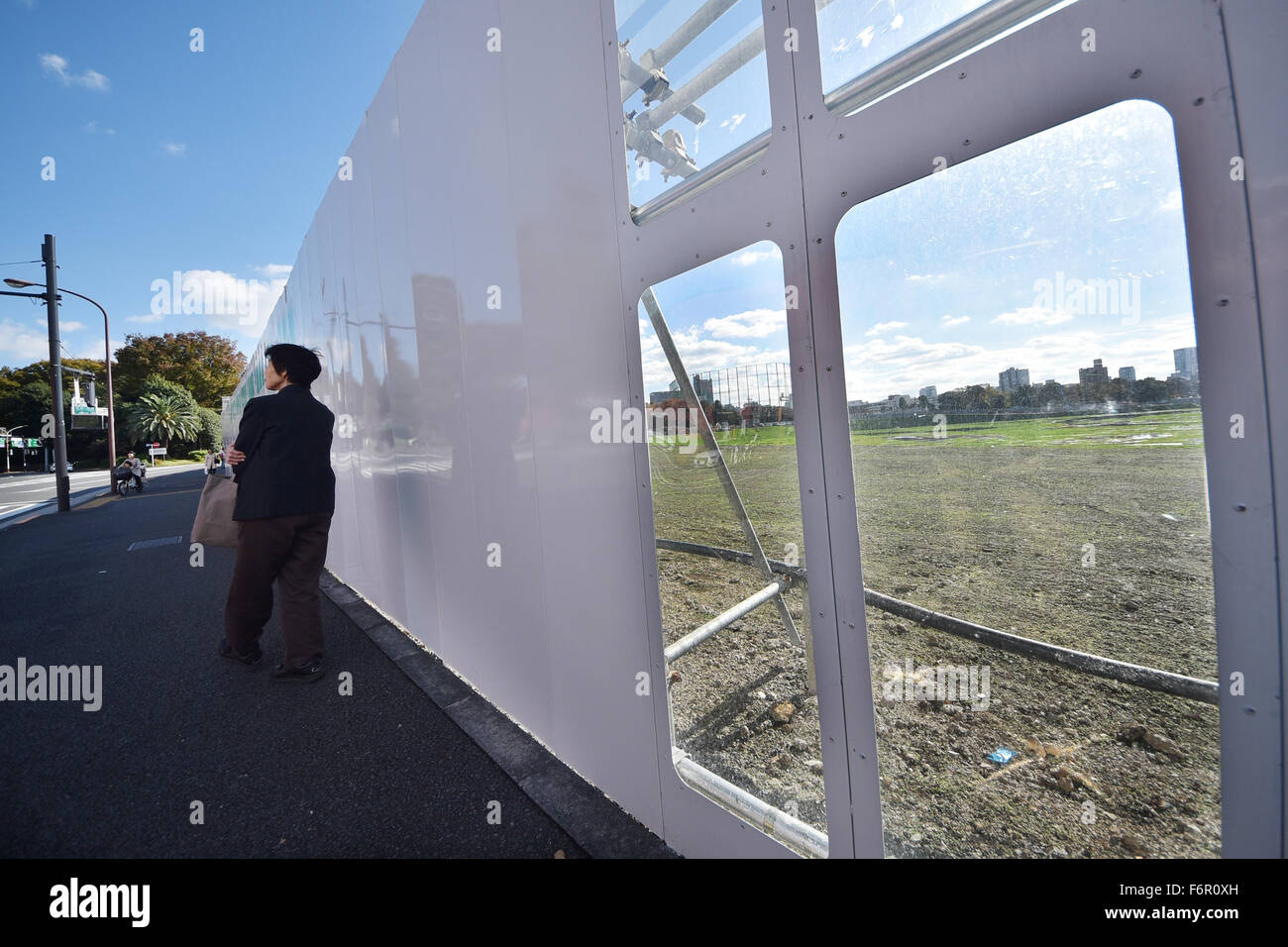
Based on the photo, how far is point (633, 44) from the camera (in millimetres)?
1822

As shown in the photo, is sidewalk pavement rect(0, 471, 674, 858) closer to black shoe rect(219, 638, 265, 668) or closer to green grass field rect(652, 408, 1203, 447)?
black shoe rect(219, 638, 265, 668)

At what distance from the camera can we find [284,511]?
324 centimetres

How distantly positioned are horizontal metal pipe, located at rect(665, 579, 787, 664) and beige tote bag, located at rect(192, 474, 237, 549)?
3.17 metres

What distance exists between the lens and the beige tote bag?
3.70 m

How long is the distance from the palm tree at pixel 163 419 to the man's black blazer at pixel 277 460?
5438 cm

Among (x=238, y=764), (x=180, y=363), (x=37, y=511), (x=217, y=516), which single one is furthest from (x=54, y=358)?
(x=180, y=363)

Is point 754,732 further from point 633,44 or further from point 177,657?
point 177,657

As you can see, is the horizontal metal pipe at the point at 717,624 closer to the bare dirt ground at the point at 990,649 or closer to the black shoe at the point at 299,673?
the bare dirt ground at the point at 990,649

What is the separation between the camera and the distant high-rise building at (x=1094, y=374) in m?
1.30

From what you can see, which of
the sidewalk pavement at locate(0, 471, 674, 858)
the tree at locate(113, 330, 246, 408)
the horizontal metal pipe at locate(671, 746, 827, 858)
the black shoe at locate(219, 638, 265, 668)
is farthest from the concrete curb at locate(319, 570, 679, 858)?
the tree at locate(113, 330, 246, 408)

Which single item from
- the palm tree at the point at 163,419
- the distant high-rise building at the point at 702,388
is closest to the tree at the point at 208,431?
the palm tree at the point at 163,419

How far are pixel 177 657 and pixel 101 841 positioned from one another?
2143 mm

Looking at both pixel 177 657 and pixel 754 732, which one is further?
pixel 177 657
